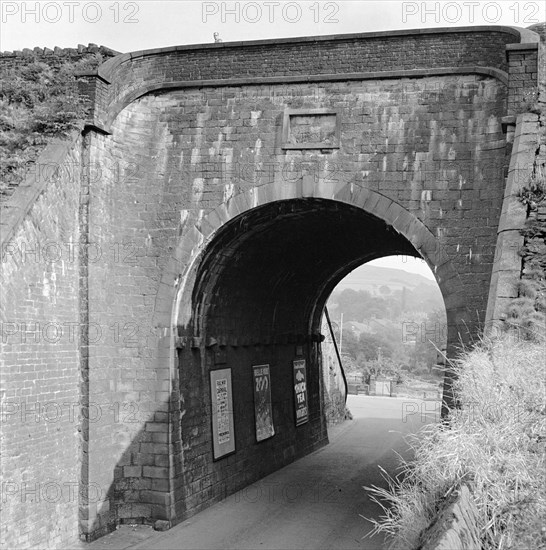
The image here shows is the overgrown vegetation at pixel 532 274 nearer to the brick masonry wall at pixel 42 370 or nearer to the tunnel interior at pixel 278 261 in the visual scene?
the tunnel interior at pixel 278 261

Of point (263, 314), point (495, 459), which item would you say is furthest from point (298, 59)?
point (495, 459)

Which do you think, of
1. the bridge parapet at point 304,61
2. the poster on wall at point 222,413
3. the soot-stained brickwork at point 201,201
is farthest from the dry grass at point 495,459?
the poster on wall at point 222,413

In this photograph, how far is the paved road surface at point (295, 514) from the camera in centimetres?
1148

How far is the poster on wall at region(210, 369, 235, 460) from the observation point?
13.9 m

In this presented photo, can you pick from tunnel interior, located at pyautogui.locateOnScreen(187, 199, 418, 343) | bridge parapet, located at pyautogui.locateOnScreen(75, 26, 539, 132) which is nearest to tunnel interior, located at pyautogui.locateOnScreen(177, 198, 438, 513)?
tunnel interior, located at pyautogui.locateOnScreen(187, 199, 418, 343)

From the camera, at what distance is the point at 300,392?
1886 cm

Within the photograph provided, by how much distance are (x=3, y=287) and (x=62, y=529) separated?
366 cm

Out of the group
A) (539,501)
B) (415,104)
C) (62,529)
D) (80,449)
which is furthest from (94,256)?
(539,501)

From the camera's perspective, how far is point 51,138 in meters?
11.9

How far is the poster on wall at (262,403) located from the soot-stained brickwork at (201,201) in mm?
2406

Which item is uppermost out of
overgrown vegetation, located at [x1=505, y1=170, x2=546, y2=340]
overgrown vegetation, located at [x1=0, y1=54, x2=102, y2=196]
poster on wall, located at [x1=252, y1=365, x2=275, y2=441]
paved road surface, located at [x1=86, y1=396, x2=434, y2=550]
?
overgrown vegetation, located at [x1=0, y1=54, x2=102, y2=196]

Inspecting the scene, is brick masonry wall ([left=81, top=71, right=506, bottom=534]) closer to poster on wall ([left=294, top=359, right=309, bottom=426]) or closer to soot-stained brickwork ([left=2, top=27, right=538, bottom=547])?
soot-stained brickwork ([left=2, top=27, right=538, bottom=547])

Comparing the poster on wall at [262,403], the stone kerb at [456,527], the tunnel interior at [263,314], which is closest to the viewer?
the stone kerb at [456,527]

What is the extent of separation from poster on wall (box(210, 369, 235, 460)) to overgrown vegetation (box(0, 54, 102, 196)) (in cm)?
499
